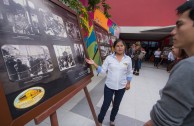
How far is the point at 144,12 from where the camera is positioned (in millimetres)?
9398

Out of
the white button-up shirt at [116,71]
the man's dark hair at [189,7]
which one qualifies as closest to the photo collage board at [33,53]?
the white button-up shirt at [116,71]

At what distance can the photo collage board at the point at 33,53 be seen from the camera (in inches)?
27.1

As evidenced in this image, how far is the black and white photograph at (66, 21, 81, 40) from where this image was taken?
1.31 metres

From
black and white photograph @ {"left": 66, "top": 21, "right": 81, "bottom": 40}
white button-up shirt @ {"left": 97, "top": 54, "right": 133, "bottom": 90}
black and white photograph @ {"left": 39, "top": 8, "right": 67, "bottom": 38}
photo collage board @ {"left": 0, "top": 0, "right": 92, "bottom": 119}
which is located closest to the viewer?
photo collage board @ {"left": 0, "top": 0, "right": 92, "bottom": 119}

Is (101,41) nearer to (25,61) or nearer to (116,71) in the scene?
(116,71)

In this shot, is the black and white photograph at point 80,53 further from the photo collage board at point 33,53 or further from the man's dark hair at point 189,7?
the man's dark hair at point 189,7

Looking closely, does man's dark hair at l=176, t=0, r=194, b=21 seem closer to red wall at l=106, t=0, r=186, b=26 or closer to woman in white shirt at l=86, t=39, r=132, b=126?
woman in white shirt at l=86, t=39, r=132, b=126

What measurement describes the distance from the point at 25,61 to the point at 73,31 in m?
0.72

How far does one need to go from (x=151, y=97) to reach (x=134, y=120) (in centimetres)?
123

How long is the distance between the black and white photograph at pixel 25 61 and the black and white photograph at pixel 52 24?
164 millimetres

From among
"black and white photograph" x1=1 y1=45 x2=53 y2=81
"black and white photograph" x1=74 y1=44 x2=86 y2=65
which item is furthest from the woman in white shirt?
"black and white photograph" x1=1 y1=45 x2=53 y2=81

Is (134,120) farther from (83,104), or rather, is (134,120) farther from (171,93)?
(171,93)

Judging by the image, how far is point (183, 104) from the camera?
1.69ft

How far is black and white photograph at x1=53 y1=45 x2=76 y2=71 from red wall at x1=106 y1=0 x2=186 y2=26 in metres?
9.32
